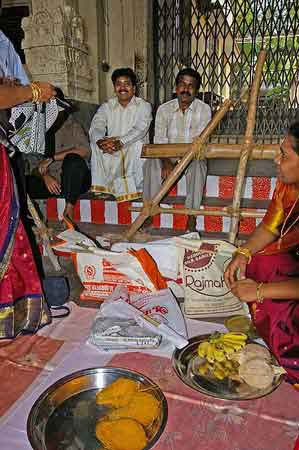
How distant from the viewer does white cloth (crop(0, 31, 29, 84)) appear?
1.85 meters

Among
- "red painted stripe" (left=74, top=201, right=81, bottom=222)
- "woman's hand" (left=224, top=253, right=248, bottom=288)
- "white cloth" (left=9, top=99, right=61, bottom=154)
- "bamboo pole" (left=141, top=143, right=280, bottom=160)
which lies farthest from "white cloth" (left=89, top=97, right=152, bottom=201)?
"woman's hand" (left=224, top=253, right=248, bottom=288)

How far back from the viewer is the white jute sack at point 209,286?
2258 millimetres

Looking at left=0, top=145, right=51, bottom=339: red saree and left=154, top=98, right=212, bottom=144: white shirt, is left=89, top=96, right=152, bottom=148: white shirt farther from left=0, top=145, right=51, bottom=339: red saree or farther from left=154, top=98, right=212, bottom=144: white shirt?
left=0, top=145, right=51, bottom=339: red saree

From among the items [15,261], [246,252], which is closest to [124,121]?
[15,261]

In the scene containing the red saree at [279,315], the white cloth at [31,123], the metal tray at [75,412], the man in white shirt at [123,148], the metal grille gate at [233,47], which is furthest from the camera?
the metal grille gate at [233,47]

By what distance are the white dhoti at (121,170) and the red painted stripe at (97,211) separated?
0.19m

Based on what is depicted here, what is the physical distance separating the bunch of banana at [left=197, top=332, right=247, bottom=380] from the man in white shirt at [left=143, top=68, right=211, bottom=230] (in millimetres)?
2067

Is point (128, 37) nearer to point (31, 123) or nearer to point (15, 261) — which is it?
point (31, 123)

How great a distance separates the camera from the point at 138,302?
215cm

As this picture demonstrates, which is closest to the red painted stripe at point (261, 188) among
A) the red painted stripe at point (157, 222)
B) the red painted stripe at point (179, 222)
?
the red painted stripe at point (179, 222)

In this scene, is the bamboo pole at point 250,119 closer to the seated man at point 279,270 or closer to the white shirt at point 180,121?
the seated man at point 279,270

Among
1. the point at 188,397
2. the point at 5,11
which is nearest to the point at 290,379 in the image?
the point at 188,397

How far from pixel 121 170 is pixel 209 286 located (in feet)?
7.41

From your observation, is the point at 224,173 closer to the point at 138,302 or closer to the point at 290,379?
the point at 138,302
